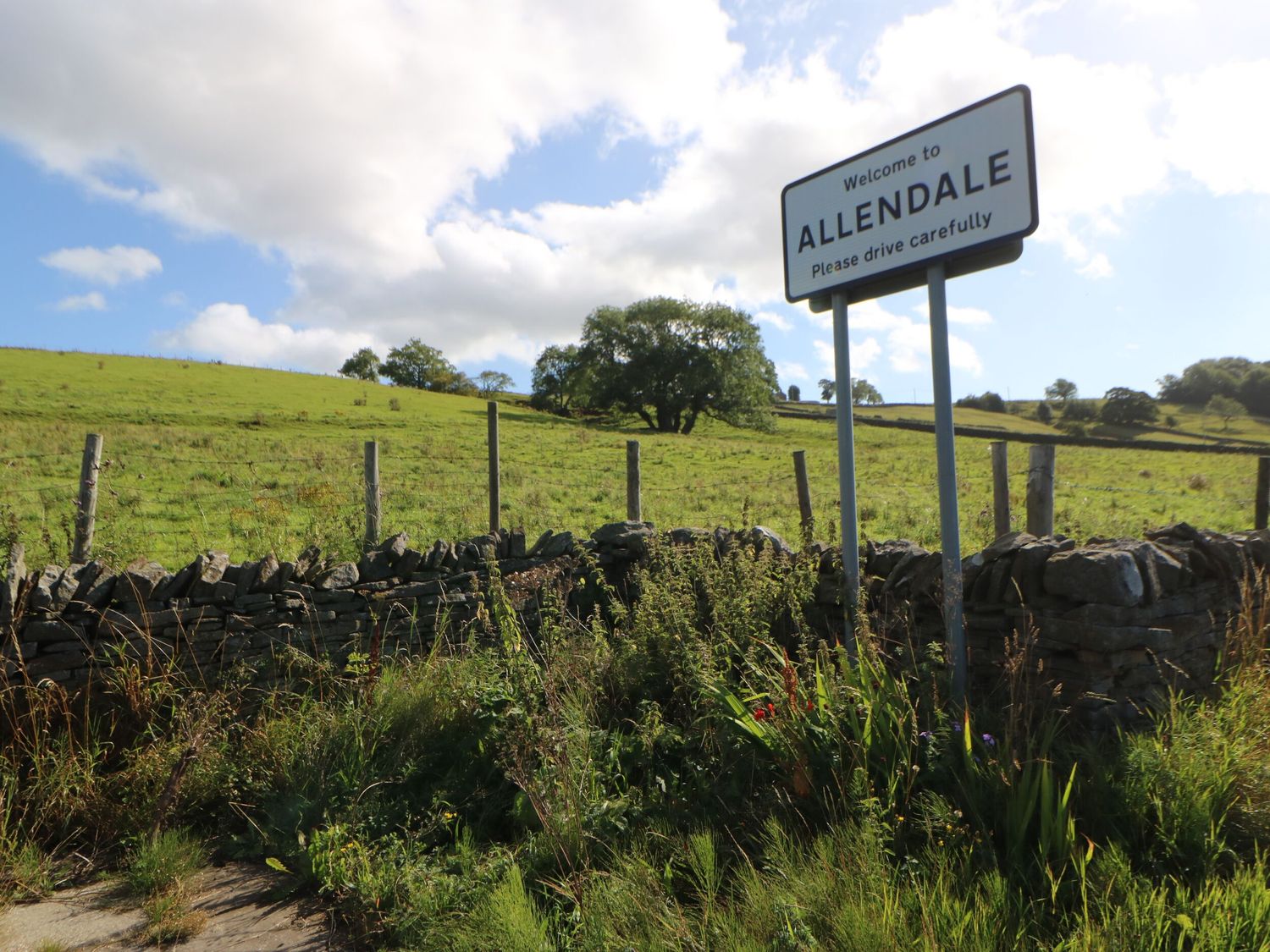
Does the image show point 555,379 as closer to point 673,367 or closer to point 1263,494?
point 673,367

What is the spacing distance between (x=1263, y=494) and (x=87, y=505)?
12172 millimetres

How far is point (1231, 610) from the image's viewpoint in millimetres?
4449

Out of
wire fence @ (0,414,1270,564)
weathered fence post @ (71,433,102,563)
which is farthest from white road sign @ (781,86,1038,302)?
weathered fence post @ (71,433,102,563)

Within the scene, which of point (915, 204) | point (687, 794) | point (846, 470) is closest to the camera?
point (687, 794)

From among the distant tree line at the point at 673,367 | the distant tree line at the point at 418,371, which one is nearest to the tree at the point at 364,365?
the distant tree line at the point at 418,371

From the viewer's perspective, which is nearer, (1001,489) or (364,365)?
(1001,489)

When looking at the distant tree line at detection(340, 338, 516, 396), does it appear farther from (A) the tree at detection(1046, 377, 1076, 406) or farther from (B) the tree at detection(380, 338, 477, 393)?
(A) the tree at detection(1046, 377, 1076, 406)

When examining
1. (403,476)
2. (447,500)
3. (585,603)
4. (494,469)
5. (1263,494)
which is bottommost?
(585,603)

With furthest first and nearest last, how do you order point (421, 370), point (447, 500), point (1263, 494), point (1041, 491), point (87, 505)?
point (421, 370) → point (447, 500) → point (1263, 494) → point (87, 505) → point (1041, 491)

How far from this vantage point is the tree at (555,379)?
188 feet

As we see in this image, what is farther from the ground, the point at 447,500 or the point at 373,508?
the point at 447,500

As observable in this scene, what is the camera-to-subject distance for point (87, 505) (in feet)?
24.7

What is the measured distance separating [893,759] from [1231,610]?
2694mm

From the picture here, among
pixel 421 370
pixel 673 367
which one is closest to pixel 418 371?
pixel 421 370
